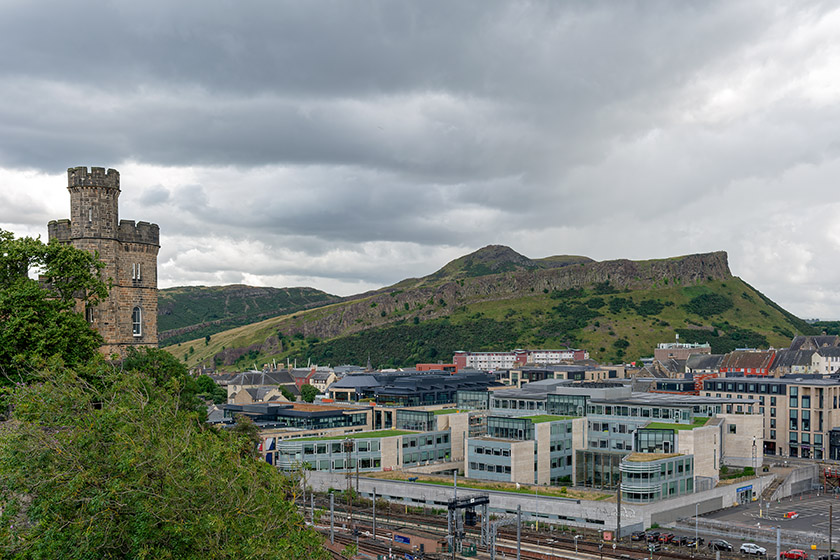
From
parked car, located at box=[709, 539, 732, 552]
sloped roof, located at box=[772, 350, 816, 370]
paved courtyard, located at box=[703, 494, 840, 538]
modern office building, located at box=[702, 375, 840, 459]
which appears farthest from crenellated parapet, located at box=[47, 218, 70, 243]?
sloped roof, located at box=[772, 350, 816, 370]

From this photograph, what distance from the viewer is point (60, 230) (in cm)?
6544

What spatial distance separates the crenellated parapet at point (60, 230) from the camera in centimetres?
6512

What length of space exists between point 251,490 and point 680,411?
81.0m

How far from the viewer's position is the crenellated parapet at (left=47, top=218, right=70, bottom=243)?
65.1 metres

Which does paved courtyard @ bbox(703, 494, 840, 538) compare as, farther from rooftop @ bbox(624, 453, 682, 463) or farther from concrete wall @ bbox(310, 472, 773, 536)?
rooftop @ bbox(624, 453, 682, 463)

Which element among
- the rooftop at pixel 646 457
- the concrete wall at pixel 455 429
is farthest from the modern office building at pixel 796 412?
the concrete wall at pixel 455 429

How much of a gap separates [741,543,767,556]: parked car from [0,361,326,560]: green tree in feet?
168

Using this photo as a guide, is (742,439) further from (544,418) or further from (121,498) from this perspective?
(121,498)

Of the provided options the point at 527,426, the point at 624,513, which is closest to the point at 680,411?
the point at 527,426

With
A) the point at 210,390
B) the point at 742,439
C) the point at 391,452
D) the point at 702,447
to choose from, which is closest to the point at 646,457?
the point at 702,447

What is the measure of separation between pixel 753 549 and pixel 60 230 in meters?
66.9

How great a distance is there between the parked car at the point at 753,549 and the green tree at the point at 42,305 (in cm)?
5791

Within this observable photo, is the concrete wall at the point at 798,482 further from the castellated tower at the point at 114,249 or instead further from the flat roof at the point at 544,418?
the castellated tower at the point at 114,249

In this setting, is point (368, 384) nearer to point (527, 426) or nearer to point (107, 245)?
point (527, 426)
